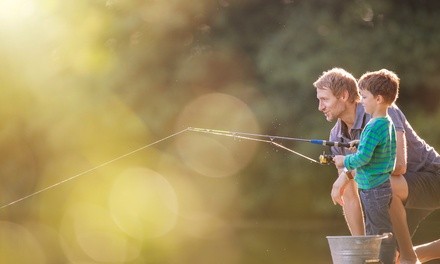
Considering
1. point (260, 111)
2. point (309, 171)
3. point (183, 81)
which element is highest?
point (183, 81)

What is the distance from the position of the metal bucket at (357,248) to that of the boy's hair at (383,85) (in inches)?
27.6

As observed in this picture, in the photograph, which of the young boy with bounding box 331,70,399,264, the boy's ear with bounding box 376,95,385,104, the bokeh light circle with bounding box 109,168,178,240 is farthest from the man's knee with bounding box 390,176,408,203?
the bokeh light circle with bounding box 109,168,178,240

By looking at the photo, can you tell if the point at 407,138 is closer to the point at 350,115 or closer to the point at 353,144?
the point at 350,115

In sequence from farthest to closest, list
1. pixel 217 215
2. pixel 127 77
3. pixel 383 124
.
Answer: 1. pixel 217 215
2. pixel 127 77
3. pixel 383 124

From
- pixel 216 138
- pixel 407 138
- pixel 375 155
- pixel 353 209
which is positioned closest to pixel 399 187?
pixel 353 209

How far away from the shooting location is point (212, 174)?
14312mm

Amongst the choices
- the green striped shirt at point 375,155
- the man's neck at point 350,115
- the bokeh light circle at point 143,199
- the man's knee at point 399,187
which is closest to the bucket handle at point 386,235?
the green striped shirt at point 375,155

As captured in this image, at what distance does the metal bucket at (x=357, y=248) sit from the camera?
409 centimetres

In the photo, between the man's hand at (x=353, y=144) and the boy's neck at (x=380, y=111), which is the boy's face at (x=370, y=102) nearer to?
the boy's neck at (x=380, y=111)

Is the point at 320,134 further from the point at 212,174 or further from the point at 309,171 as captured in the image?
the point at 212,174

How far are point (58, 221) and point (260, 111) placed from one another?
4064 mm

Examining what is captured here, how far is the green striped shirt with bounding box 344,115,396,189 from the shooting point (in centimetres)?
445

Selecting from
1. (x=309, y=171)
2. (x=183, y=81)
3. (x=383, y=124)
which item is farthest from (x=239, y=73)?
(x=383, y=124)

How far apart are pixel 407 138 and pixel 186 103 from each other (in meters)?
8.68
